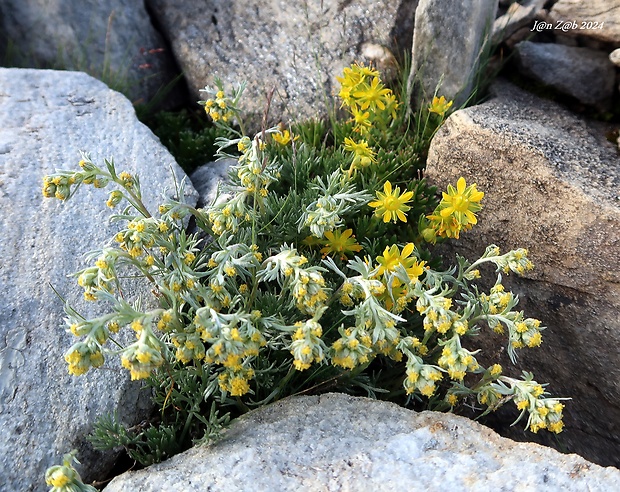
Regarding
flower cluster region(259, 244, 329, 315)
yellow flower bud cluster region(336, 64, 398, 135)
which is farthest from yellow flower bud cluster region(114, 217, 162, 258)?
yellow flower bud cluster region(336, 64, 398, 135)

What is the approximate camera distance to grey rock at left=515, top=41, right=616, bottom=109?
382cm

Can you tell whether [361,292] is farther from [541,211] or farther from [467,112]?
[467,112]

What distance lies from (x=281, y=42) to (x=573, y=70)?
1.91 meters

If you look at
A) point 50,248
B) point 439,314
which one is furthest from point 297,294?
point 50,248

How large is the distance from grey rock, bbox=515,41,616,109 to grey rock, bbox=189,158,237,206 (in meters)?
1.97

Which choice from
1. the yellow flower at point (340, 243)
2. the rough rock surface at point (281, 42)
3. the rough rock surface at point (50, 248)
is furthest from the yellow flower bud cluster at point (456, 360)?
the rough rock surface at point (281, 42)

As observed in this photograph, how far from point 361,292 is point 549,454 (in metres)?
0.87

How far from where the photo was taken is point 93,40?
4.65 metres

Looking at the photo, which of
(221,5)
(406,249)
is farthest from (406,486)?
(221,5)

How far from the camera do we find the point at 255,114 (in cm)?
429

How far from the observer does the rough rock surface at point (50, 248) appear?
2.54 m

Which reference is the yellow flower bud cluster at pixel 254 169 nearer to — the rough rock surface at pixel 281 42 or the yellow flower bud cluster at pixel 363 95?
the yellow flower bud cluster at pixel 363 95

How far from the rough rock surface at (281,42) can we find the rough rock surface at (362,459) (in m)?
2.27

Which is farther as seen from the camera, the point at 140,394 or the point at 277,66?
the point at 277,66
